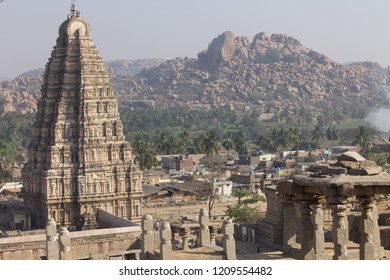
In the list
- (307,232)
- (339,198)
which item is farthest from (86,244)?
(339,198)

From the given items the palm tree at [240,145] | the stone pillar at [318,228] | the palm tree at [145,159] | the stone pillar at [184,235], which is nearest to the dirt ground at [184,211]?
the palm tree at [145,159]

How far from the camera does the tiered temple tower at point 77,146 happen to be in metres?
38.7

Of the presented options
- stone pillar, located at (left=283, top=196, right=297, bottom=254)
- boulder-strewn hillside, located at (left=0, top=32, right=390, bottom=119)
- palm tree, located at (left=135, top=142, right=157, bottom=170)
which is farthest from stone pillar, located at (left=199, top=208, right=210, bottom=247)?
boulder-strewn hillside, located at (left=0, top=32, right=390, bottom=119)

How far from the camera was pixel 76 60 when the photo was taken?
40156mm

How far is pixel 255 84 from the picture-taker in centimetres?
14650

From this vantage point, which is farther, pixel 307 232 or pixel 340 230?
pixel 307 232

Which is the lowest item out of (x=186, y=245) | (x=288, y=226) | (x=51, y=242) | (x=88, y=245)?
(x=88, y=245)

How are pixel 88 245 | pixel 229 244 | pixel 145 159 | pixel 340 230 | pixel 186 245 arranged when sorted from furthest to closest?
pixel 145 159 < pixel 88 245 < pixel 186 245 < pixel 229 244 < pixel 340 230

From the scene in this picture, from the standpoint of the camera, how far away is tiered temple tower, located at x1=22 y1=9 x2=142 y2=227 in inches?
1523

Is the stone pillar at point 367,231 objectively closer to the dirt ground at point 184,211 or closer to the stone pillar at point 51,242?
the stone pillar at point 51,242

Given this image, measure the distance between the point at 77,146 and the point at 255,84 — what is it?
10943 cm

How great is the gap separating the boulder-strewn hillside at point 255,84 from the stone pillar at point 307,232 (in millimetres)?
120601

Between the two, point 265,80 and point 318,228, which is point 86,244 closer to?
point 318,228
